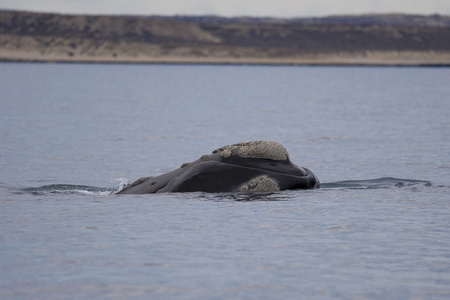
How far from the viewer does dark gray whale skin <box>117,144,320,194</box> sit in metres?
16.0

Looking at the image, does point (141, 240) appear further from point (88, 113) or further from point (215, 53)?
point (215, 53)

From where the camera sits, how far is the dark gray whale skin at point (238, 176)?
15961mm

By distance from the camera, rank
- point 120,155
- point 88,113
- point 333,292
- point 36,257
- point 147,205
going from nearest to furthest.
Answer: point 333,292 < point 36,257 < point 147,205 < point 120,155 < point 88,113

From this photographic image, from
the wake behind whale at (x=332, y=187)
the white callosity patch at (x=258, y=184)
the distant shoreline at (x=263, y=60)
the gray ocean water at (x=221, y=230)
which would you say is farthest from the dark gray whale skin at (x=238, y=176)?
the distant shoreline at (x=263, y=60)

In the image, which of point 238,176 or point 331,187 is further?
point 331,187

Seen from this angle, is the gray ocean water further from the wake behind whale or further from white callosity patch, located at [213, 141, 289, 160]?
white callosity patch, located at [213, 141, 289, 160]

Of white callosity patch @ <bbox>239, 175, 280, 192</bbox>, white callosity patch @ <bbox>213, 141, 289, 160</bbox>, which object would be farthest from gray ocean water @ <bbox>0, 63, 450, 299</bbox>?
white callosity patch @ <bbox>213, 141, 289, 160</bbox>

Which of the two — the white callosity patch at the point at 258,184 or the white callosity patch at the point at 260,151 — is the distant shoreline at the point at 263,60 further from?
the white callosity patch at the point at 258,184

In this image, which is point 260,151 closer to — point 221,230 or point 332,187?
point 332,187

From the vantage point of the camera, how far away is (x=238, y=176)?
52.5 ft

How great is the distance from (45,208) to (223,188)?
3299mm

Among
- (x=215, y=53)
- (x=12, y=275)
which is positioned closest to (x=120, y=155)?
(x=12, y=275)

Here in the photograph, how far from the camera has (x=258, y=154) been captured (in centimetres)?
1617

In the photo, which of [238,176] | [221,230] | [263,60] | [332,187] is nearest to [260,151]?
[238,176]
